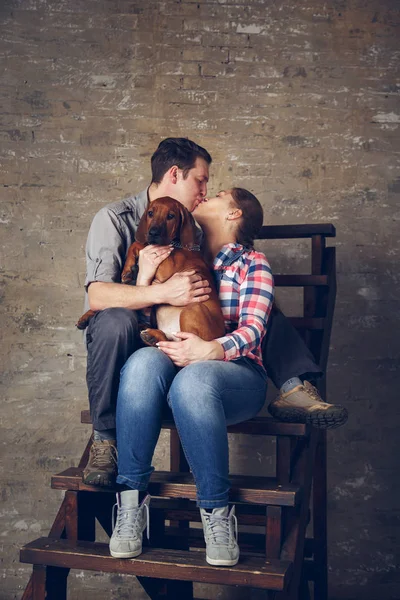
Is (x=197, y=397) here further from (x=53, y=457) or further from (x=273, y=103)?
(x=273, y=103)

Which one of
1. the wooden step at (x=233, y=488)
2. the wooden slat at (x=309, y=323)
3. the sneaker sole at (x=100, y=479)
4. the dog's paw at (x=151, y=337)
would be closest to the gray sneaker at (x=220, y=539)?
the wooden step at (x=233, y=488)

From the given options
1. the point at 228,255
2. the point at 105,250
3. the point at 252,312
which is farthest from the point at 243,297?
the point at 105,250

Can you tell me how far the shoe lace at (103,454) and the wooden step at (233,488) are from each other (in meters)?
0.08

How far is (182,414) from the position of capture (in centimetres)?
195

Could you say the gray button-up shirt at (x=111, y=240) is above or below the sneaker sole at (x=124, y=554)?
above

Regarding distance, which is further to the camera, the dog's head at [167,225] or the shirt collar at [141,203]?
the shirt collar at [141,203]

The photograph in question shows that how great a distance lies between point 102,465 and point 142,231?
760 mm

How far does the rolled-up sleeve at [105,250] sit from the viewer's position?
2.40 meters

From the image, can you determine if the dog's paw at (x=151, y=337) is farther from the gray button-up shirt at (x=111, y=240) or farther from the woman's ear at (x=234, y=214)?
the woman's ear at (x=234, y=214)

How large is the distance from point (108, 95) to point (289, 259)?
3.90ft

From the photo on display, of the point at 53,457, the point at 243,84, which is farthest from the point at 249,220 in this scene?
the point at 53,457

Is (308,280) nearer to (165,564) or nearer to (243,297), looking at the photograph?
(243,297)

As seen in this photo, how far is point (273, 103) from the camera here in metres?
3.47

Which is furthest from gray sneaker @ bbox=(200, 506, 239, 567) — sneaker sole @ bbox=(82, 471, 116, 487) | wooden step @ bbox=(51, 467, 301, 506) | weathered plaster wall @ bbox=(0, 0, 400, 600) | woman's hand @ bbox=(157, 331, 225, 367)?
weathered plaster wall @ bbox=(0, 0, 400, 600)
